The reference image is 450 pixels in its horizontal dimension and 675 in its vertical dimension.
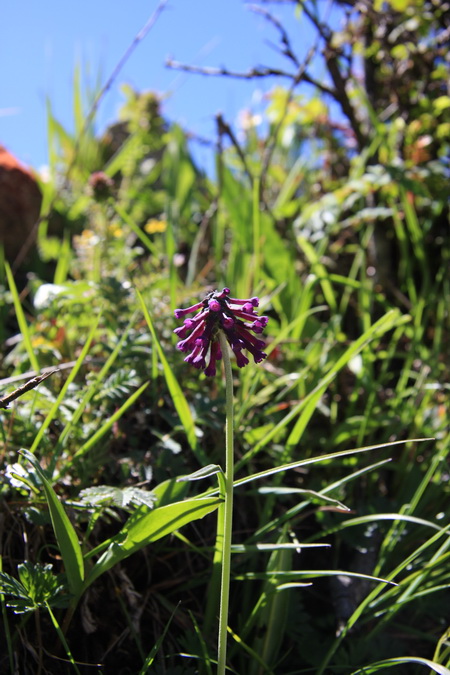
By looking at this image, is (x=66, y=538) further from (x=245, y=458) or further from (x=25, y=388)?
(x=245, y=458)

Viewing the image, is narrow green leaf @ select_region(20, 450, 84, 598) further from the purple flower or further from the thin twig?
the purple flower

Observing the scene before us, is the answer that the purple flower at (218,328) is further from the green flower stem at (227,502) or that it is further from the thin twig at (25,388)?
the thin twig at (25,388)

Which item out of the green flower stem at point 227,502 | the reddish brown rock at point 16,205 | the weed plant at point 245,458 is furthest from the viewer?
the reddish brown rock at point 16,205

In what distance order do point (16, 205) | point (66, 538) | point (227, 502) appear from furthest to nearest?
point (16, 205), point (66, 538), point (227, 502)

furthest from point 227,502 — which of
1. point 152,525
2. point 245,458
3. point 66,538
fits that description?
point 245,458

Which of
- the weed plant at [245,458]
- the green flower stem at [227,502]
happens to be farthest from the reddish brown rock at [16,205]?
the green flower stem at [227,502]

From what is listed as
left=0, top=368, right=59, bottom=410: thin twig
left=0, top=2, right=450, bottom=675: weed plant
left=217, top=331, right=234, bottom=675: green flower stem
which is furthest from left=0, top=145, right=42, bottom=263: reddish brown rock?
left=217, top=331, right=234, bottom=675: green flower stem

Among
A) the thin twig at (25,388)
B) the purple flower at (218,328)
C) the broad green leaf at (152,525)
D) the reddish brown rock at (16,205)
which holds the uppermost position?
the reddish brown rock at (16,205)
